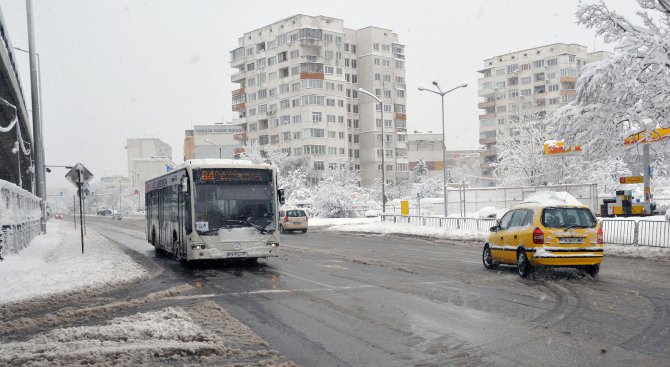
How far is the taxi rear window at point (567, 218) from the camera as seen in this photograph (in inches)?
557

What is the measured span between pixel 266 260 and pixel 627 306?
12.4 meters

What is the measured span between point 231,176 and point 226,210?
101 centimetres

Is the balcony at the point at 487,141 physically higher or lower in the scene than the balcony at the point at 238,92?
lower

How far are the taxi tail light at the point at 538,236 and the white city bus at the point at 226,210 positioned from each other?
700 centimetres

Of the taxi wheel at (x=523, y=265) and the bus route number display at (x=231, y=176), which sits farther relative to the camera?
the bus route number display at (x=231, y=176)

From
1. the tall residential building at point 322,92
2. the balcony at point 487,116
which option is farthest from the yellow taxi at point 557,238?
the balcony at point 487,116

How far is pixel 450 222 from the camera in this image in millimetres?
35531

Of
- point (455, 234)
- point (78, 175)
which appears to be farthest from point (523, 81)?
point (78, 175)

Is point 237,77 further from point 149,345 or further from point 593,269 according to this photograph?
point 149,345

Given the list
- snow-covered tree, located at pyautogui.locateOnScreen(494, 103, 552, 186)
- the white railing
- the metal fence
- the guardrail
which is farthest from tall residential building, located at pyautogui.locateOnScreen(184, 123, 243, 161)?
the guardrail

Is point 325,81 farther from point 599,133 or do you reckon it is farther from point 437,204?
point 599,133

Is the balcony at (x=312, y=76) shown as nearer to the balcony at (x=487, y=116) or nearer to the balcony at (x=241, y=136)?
the balcony at (x=241, y=136)

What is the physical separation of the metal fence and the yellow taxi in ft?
52.1

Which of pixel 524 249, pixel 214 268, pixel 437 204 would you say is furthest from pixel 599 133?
pixel 437 204
